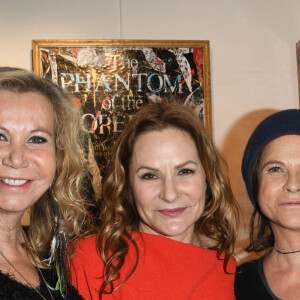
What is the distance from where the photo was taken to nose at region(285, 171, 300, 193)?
1.61 m

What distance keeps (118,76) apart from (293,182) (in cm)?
136

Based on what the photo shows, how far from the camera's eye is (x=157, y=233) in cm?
185

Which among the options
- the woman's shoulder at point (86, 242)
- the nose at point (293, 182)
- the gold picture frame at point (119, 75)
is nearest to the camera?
the nose at point (293, 182)

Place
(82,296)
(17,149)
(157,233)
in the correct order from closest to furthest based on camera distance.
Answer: (17,149)
(82,296)
(157,233)

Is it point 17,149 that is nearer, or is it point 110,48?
point 17,149

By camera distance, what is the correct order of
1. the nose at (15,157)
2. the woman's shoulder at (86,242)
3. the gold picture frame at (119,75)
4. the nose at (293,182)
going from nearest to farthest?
1. the nose at (15,157)
2. the nose at (293,182)
3. the woman's shoulder at (86,242)
4. the gold picture frame at (119,75)

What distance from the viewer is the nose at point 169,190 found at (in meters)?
1.66

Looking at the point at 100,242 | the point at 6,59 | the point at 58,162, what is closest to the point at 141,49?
the point at 6,59

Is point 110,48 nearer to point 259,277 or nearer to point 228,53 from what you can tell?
point 228,53

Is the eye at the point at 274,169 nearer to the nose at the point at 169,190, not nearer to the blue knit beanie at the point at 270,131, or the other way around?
the blue knit beanie at the point at 270,131

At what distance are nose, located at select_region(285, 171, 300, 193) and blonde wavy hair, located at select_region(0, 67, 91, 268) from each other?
0.85 meters

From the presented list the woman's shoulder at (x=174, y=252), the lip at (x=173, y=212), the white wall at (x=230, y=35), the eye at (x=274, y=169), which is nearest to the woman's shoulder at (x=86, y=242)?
the woman's shoulder at (x=174, y=252)

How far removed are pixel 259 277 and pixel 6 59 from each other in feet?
6.21

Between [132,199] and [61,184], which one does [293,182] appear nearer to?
[132,199]
